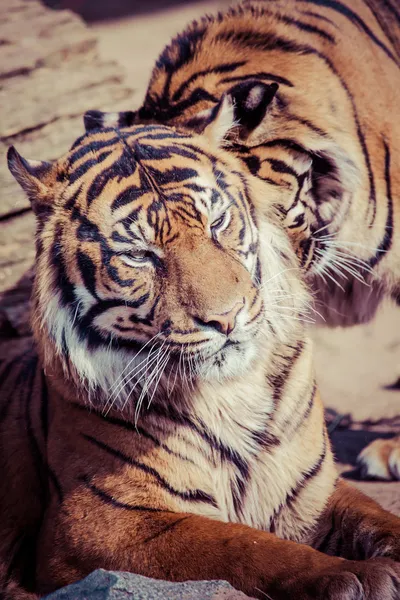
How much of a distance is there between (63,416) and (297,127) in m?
1.04

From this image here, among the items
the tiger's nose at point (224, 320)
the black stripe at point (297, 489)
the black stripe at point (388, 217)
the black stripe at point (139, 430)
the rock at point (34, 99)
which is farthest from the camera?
the rock at point (34, 99)

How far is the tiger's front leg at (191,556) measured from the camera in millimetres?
1585

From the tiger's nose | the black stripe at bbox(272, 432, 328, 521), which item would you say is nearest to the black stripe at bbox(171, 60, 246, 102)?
the tiger's nose

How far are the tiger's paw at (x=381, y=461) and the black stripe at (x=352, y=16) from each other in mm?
1361

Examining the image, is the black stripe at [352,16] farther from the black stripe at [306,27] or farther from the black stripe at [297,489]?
the black stripe at [297,489]

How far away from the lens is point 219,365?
181 cm

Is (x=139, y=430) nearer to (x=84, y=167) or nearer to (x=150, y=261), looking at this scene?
(x=150, y=261)

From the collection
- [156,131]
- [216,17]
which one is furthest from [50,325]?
[216,17]

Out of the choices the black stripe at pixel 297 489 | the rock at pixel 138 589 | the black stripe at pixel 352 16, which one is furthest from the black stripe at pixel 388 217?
the rock at pixel 138 589

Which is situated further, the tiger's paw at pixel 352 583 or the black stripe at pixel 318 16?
the black stripe at pixel 318 16

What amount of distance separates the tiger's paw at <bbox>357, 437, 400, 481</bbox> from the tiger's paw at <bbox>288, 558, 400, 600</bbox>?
1.16m

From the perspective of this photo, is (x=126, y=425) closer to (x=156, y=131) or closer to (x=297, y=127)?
(x=156, y=131)

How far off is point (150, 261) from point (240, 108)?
54cm

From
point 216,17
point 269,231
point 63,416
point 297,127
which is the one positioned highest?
point 216,17
